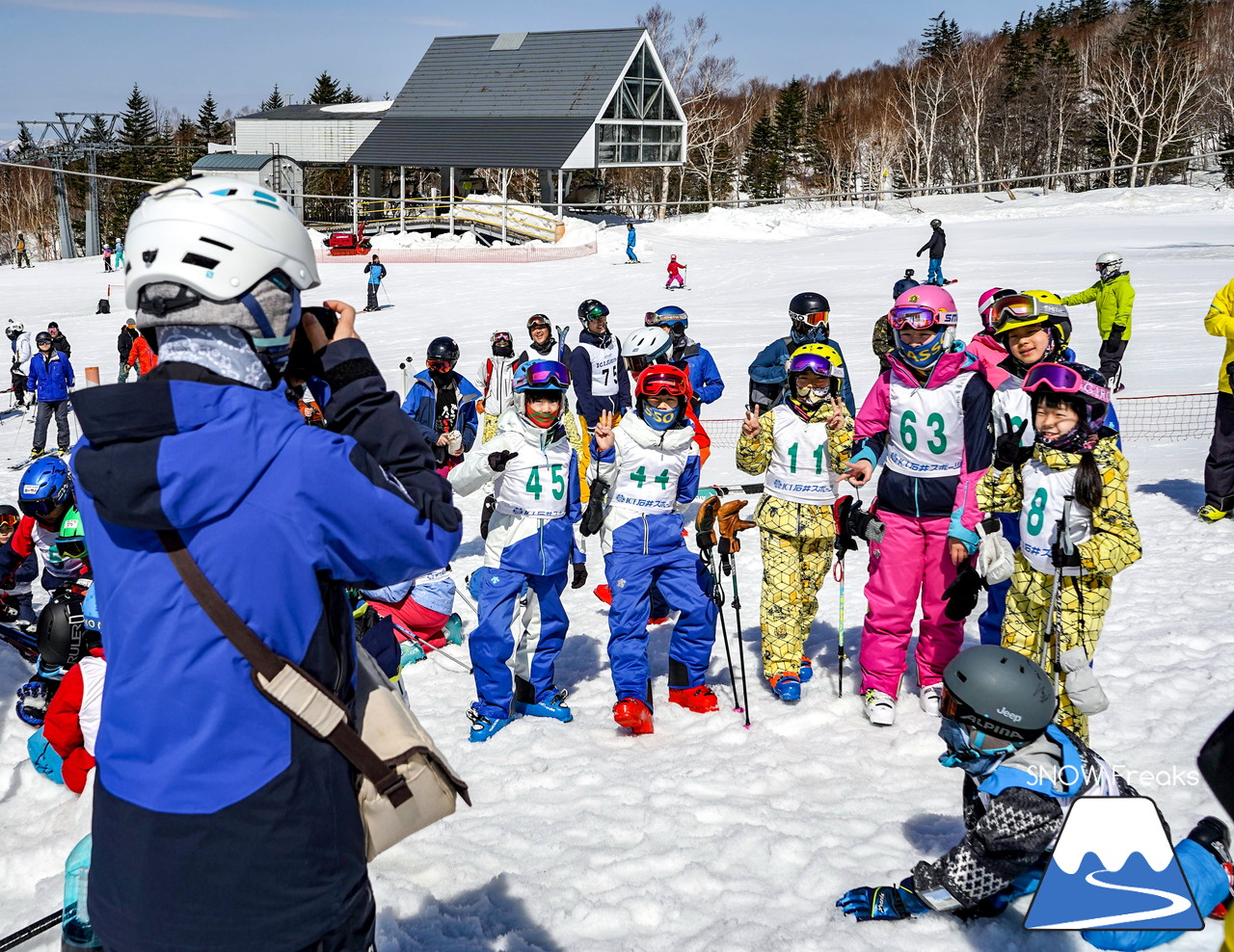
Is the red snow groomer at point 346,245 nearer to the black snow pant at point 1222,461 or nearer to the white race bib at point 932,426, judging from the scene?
the black snow pant at point 1222,461

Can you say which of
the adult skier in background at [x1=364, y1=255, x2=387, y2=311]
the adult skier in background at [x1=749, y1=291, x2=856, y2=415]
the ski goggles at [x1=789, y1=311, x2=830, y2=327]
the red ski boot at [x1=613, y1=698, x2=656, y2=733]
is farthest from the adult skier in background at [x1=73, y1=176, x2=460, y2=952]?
the adult skier in background at [x1=364, y1=255, x2=387, y2=311]

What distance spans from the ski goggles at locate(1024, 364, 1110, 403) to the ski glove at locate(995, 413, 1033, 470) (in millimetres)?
485

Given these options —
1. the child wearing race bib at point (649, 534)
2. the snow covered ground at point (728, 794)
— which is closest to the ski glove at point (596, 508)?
the child wearing race bib at point (649, 534)

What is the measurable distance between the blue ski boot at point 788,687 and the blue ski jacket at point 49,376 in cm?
1218

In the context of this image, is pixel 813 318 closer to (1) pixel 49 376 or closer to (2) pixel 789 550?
(2) pixel 789 550

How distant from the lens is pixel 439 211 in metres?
43.9

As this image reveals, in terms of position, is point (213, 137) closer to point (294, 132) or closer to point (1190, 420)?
point (294, 132)

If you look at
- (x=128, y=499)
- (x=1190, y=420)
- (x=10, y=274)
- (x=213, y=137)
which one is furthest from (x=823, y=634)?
(x=213, y=137)

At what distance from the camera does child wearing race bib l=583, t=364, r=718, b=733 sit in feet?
19.4

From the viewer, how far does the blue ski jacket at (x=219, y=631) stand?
1.80 meters

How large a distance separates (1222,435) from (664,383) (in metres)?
5.15

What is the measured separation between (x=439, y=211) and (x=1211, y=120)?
49938 millimetres

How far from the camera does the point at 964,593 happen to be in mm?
5344

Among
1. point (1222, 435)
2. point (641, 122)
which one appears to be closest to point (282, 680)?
point (1222, 435)
